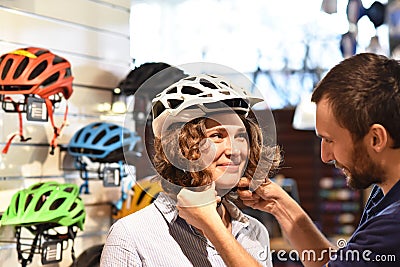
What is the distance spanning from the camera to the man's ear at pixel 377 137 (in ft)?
5.30

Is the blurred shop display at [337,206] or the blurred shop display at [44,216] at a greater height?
the blurred shop display at [44,216]

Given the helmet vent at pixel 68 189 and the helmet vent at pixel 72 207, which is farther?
the helmet vent at pixel 68 189

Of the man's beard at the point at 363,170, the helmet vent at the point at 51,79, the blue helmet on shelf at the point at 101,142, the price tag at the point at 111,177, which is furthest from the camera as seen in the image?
the price tag at the point at 111,177

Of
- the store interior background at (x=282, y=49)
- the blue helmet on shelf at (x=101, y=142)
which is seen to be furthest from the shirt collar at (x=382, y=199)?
the store interior background at (x=282, y=49)

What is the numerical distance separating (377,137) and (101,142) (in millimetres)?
1379

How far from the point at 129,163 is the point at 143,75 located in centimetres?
91

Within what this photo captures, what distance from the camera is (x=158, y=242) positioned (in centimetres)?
179

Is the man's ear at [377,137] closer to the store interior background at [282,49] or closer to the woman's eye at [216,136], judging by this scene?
the woman's eye at [216,136]

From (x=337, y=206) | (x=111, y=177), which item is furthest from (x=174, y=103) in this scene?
(x=337, y=206)

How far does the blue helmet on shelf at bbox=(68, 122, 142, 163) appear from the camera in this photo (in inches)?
107

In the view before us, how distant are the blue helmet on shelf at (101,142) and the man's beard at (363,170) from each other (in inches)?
46.6

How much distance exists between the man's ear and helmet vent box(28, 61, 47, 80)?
1.29 meters

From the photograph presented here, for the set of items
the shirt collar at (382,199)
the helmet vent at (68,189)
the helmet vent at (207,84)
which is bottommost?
the helmet vent at (68,189)

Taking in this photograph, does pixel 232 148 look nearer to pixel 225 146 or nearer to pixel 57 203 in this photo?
pixel 225 146
